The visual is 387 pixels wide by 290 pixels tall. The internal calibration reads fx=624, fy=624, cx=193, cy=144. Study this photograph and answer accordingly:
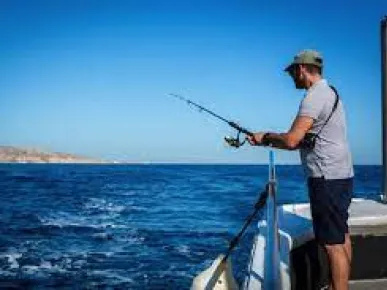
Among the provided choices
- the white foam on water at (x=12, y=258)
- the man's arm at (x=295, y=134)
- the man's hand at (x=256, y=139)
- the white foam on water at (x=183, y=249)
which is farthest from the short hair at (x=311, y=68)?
the white foam on water at (x=183, y=249)

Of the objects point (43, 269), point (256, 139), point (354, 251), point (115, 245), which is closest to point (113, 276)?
point (43, 269)

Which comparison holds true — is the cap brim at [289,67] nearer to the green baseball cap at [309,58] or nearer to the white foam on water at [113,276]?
the green baseball cap at [309,58]

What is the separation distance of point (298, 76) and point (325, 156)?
1.82 feet

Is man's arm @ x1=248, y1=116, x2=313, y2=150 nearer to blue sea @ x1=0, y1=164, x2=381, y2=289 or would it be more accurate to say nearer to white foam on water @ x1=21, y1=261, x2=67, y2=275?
blue sea @ x1=0, y1=164, x2=381, y2=289

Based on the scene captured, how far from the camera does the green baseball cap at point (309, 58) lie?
404 centimetres

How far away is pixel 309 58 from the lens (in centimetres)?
404

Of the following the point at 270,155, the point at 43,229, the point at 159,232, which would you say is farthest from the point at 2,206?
the point at 270,155

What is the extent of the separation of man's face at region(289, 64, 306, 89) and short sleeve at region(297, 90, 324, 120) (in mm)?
168

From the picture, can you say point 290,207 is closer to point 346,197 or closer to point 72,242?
point 346,197

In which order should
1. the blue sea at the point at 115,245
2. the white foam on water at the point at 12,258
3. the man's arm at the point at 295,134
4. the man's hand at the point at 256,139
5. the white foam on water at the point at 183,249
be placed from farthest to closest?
the white foam on water at the point at 183,249
the white foam on water at the point at 12,258
the blue sea at the point at 115,245
the man's hand at the point at 256,139
the man's arm at the point at 295,134

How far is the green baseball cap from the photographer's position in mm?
4039

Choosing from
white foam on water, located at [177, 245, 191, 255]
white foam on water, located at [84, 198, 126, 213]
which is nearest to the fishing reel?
white foam on water, located at [177, 245, 191, 255]

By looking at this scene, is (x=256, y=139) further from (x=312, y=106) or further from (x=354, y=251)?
(x=354, y=251)

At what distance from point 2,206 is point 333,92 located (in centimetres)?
2797
